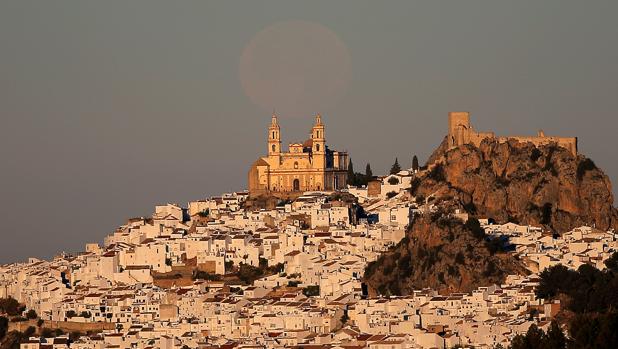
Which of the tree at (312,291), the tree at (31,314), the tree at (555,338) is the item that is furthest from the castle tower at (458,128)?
the tree at (555,338)

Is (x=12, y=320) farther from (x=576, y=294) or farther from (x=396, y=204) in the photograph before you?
(x=576, y=294)

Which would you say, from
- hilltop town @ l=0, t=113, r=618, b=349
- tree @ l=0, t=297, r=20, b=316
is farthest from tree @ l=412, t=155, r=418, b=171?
tree @ l=0, t=297, r=20, b=316

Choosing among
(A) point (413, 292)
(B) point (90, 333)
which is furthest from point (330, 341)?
(B) point (90, 333)

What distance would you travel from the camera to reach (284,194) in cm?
13438

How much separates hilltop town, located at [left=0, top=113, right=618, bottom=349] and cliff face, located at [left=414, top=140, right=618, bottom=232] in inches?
31.7

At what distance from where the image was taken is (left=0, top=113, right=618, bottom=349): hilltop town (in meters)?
104

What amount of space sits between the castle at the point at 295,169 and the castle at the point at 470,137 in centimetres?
1191

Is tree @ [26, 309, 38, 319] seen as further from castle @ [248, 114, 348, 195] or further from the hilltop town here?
castle @ [248, 114, 348, 195]

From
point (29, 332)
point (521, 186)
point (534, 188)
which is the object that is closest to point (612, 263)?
point (534, 188)

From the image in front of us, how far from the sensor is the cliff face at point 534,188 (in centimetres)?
12094

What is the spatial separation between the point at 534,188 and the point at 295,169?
784 inches

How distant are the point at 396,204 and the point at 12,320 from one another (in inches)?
881

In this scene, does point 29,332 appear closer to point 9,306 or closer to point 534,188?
point 9,306

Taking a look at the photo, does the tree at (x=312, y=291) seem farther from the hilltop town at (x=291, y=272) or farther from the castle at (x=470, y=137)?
the castle at (x=470, y=137)
